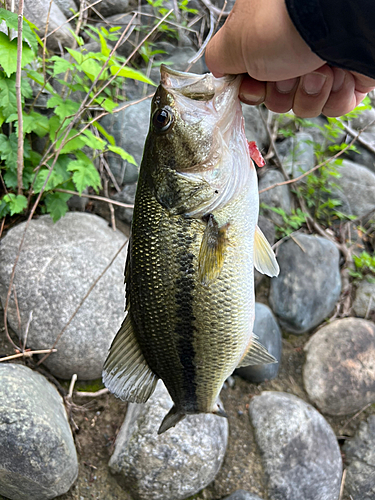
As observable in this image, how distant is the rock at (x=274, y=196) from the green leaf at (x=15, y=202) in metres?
2.38

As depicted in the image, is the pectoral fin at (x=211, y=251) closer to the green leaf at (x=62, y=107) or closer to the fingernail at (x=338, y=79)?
the fingernail at (x=338, y=79)

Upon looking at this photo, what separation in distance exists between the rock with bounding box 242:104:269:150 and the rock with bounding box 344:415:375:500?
3.17 m

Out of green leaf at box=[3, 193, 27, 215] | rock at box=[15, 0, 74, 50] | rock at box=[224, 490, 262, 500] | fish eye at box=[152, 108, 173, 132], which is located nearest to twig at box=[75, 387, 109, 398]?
rock at box=[224, 490, 262, 500]

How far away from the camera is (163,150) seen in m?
1.42

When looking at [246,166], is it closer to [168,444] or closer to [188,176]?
[188,176]

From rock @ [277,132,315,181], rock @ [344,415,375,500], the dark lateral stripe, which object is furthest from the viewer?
rock @ [277,132,315,181]

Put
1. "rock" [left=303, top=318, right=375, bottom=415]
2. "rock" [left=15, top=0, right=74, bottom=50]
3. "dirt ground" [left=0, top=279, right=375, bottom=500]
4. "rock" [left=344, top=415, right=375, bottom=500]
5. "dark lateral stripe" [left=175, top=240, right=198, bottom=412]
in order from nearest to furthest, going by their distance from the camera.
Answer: "dark lateral stripe" [left=175, top=240, right=198, bottom=412], "dirt ground" [left=0, top=279, right=375, bottom=500], "rock" [left=344, top=415, right=375, bottom=500], "rock" [left=15, top=0, right=74, bottom=50], "rock" [left=303, top=318, right=375, bottom=415]

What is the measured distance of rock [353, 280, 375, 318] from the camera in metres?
4.09

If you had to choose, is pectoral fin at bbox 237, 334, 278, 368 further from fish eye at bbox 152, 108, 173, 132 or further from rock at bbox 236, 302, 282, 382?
rock at bbox 236, 302, 282, 382

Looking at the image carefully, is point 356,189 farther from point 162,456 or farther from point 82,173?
point 162,456

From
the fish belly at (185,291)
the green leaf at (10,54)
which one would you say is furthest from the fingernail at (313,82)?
the green leaf at (10,54)

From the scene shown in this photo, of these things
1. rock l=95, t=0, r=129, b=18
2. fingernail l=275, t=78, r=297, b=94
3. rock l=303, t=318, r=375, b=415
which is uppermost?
rock l=95, t=0, r=129, b=18

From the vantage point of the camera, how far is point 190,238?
1.41 m

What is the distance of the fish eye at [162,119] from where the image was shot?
136 cm
